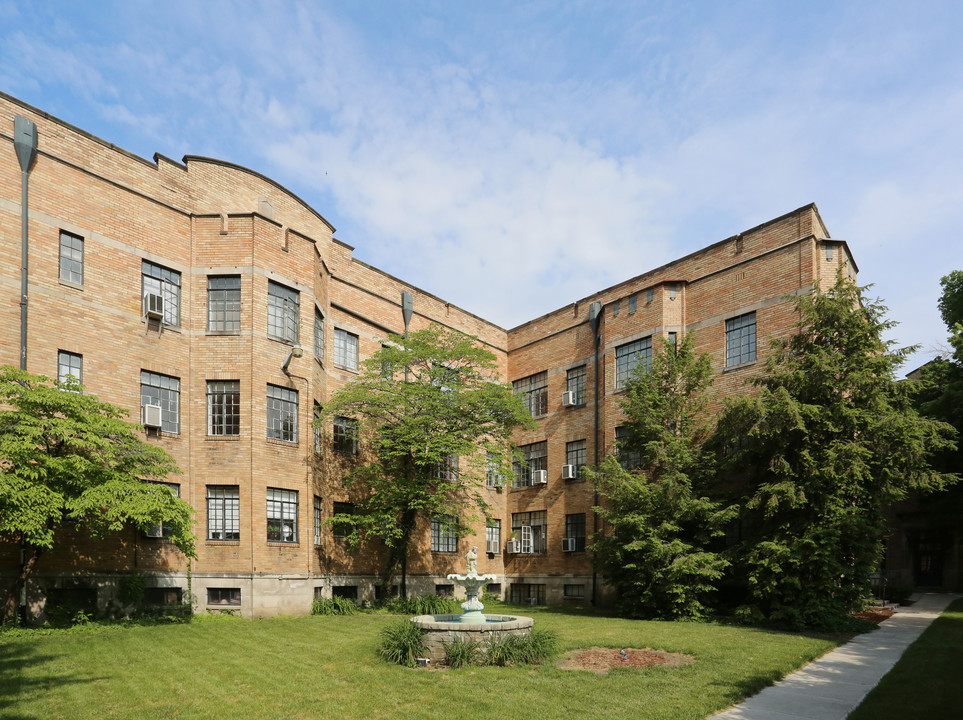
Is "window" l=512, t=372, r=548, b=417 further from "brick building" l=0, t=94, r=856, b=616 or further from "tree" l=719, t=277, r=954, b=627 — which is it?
"tree" l=719, t=277, r=954, b=627

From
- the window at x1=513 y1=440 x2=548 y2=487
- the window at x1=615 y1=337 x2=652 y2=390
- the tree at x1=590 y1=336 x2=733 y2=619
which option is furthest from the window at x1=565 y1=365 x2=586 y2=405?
the tree at x1=590 y1=336 x2=733 y2=619

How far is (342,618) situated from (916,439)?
55.7 feet

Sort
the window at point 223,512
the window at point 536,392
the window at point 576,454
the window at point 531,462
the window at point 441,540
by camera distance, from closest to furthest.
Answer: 1. the window at point 223,512
2. the window at point 441,540
3. the window at point 576,454
4. the window at point 531,462
5. the window at point 536,392

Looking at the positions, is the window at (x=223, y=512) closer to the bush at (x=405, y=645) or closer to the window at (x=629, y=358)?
the bush at (x=405, y=645)

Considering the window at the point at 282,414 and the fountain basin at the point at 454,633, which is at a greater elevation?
the window at the point at 282,414

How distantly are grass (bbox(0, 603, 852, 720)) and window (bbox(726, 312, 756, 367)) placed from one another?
1039cm

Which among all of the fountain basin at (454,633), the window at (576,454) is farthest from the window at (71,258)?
the window at (576,454)

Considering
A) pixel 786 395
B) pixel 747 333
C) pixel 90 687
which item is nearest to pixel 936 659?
pixel 786 395

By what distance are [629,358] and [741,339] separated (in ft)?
14.8

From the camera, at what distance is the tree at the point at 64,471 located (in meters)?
14.9

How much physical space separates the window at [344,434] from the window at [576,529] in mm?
9622

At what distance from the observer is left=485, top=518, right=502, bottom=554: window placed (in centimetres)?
3112

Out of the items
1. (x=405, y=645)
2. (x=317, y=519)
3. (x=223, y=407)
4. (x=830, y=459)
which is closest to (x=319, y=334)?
(x=223, y=407)

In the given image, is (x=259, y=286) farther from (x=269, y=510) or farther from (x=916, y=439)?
(x=916, y=439)
